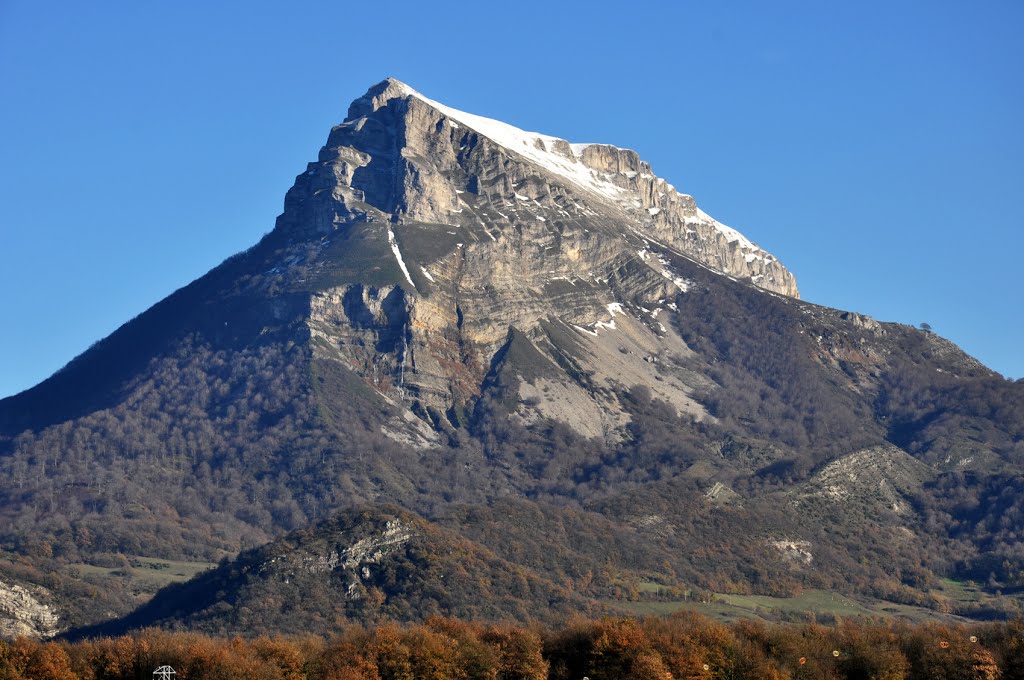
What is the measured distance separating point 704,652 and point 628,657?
320 inches

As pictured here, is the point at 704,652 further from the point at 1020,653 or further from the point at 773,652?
the point at 1020,653

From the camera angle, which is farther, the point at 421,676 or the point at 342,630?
the point at 342,630

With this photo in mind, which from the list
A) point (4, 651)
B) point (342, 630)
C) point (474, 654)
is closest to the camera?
point (4, 651)

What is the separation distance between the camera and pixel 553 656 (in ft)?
Result: 513

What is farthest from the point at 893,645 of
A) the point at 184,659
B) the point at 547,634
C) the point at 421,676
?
the point at 184,659

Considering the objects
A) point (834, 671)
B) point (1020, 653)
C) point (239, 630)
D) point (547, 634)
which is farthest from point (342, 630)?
point (1020, 653)

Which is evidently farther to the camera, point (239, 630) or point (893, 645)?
point (239, 630)

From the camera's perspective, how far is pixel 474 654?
15175cm

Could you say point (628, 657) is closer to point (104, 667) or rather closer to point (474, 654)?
point (474, 654)

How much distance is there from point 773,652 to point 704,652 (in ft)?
28.0

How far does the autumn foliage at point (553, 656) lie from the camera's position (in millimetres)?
144000

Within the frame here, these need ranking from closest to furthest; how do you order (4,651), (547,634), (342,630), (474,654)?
(4,651)
(474,654)
(547,634)
(342,630)

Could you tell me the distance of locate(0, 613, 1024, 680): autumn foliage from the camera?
144 meters

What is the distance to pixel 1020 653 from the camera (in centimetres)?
14775
